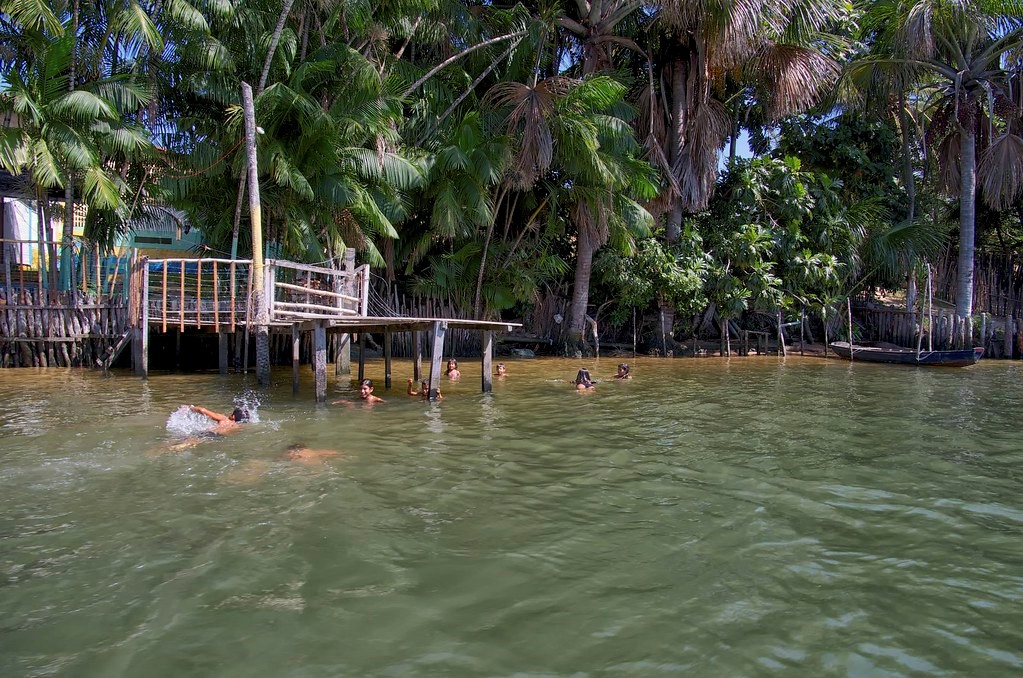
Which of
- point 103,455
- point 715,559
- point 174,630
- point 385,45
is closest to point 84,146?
point 385,45

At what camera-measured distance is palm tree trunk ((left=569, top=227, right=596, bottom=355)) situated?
2302cm

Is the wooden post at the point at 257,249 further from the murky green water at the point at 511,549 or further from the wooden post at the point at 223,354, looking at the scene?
the murky green water at the point at 511,549

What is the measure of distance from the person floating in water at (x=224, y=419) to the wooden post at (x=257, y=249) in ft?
12.3

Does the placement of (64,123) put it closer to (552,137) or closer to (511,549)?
(552,137)

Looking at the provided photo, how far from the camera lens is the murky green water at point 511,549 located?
397 centimetres

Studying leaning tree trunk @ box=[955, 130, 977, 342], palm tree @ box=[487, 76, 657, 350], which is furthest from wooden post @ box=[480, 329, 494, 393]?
leaning tree trunk @ box=[955, 130, 977, 342]

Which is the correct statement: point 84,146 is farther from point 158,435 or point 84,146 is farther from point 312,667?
point 312,667

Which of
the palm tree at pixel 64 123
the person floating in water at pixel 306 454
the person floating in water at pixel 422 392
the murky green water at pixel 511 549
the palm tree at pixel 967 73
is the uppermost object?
the palm tree at pixel 967 73

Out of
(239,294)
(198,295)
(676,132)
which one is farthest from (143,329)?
(676,132)

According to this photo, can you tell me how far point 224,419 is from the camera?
963 cm

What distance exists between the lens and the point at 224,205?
18.3 metres

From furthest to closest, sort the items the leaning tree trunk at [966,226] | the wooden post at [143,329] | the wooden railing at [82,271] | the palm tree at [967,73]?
the leaning tree trunk at [966,226] → the palm tree at [967,73] → the wooden railing at [82,271] → the wooden post at [143,329]

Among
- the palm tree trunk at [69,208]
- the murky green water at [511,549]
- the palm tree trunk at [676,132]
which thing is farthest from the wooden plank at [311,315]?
the palm tree trunk at [676,132]

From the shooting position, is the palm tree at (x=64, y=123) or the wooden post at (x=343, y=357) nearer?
the palm tree at (x=64, y=123)
